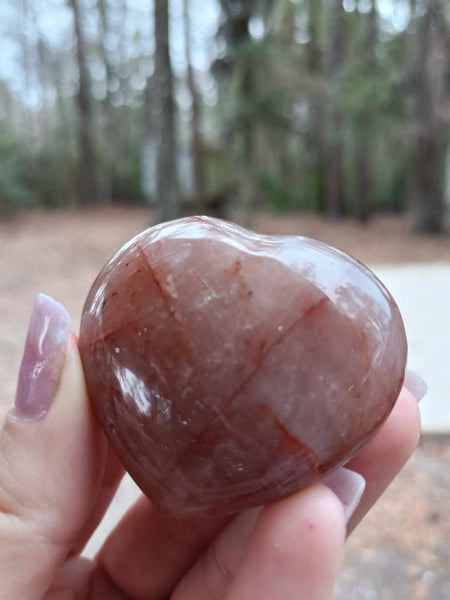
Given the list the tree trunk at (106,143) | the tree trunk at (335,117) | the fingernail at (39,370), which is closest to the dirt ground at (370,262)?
the tree trunk at (335,117)

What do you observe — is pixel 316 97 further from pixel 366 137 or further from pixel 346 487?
pixel 346 487

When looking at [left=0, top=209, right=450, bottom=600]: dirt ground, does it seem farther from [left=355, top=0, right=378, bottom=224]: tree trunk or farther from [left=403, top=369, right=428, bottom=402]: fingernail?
[left=403, top=369, right=428, bottom=402]: fingernail

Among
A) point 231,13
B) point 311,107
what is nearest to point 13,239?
point 231,13

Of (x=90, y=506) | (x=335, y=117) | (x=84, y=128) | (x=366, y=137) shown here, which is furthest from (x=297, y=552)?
(x=84, y=128)

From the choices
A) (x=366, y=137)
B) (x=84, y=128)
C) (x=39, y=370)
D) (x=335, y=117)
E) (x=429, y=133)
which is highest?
(x=39, y=370)

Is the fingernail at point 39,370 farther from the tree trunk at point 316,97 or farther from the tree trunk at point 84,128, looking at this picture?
the tree trunk at point 84,128

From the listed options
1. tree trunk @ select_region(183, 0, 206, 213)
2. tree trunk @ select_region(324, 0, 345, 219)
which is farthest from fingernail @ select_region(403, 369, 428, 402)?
tree trunk @ select_region(183, 0, 206, 213)

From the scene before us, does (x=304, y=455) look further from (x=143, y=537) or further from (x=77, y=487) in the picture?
(x=143, y=537)
